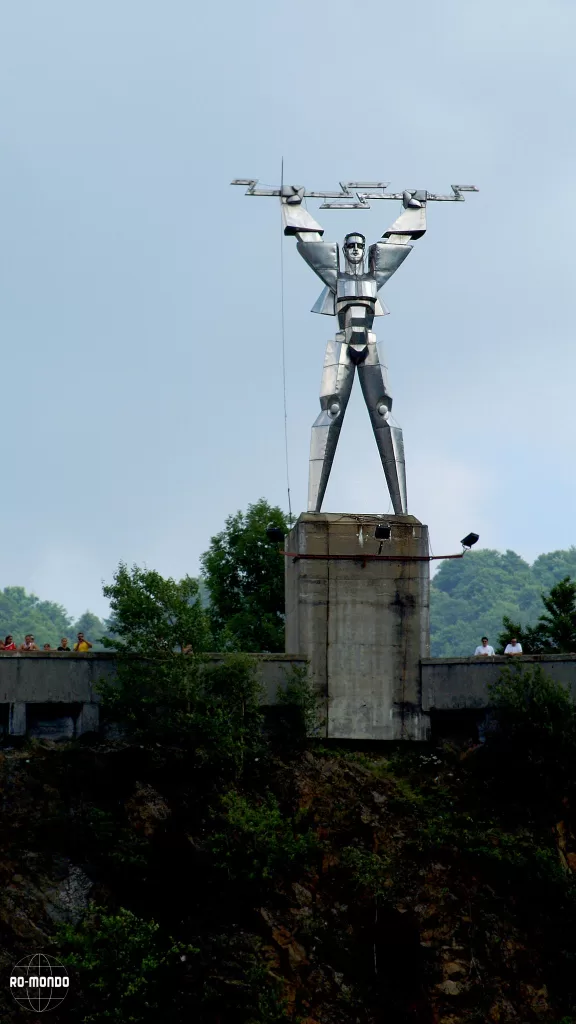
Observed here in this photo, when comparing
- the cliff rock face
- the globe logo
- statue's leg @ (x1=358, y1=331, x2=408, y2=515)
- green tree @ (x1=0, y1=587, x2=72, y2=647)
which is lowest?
the globe logo

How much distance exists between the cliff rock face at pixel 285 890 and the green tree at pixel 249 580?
13.7 m

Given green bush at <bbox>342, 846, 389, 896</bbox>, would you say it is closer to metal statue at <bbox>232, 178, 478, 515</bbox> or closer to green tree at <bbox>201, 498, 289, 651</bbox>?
metal statue at <bbox>232, 178, 478, 515</bbox>

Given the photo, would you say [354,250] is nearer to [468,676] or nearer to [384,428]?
[384,428]

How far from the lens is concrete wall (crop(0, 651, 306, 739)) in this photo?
3322 cm

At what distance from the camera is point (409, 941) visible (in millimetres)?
29938

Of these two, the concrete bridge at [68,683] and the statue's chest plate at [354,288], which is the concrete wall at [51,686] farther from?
the statue's chest plate at [354,288]

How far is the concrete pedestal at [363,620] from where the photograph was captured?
34312 mm

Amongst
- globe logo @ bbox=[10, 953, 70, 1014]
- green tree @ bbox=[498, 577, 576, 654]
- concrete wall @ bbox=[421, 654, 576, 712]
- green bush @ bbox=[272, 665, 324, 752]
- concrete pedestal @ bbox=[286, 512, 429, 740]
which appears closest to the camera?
globe logo @ bbox=[10, 953, 70, 1014]

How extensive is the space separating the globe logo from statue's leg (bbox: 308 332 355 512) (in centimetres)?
1127

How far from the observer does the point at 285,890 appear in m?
30.4

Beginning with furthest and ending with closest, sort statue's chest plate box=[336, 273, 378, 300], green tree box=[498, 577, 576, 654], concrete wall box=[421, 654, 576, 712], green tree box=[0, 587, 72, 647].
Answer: green tree box=[0, 587, 72, 647] < green tree box=[498, 577, 576, 654] < statue's chest plate box=[336, 273, 378, 300] < concrete wall box=[421, 654, 576, 712]

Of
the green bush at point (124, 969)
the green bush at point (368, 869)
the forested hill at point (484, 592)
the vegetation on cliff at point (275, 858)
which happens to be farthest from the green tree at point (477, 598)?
the green bush at point (124, 969)

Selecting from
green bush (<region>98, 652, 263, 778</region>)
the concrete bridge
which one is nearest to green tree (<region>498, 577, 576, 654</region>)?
the concrete bridge

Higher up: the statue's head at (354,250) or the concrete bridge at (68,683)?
the statue's head at (354,250)
